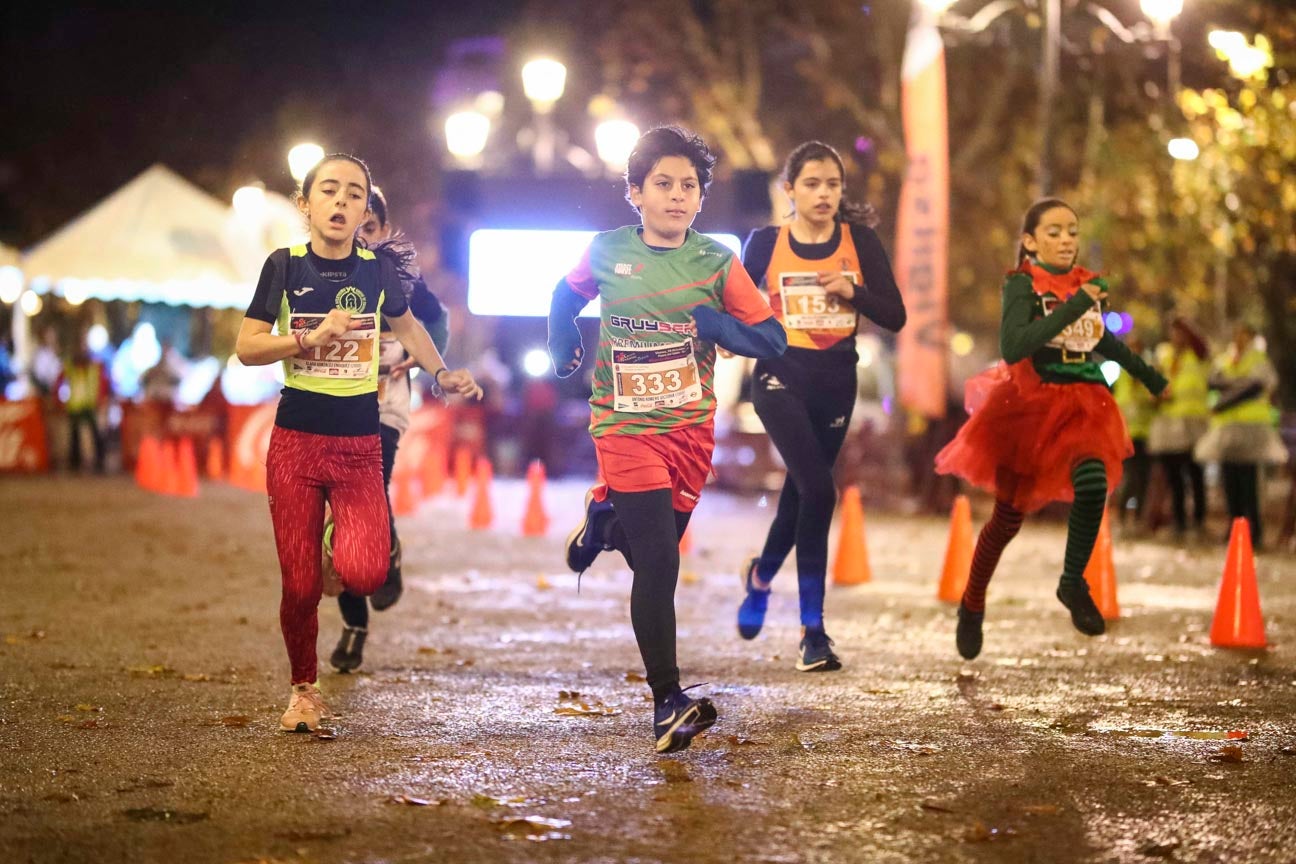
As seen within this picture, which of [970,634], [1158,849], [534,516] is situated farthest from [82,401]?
[1158,849]

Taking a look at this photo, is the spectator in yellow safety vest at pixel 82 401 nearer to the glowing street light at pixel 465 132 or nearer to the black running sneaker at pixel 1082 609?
the glowing street light at pixel 465 132

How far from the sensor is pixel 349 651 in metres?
7.36

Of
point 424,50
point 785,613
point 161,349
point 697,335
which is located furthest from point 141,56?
point 697,335

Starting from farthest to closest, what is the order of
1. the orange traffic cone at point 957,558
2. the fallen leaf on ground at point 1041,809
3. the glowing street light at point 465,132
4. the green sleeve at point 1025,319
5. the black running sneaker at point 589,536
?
the glowing street light at point 465,132
the orange traffic cone at point 957,558
the green sleeve at point 1025,319
the black running sneaker at point 589,536
the fallen leaf on ground at point 1041,809

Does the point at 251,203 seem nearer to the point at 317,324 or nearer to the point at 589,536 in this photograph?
the point at 317,324

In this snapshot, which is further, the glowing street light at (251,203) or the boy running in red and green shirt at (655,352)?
the glowing street light at (251,203)

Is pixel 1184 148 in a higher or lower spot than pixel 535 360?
higher

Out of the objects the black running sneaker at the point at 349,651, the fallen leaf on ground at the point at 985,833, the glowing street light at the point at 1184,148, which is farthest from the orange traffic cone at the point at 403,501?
the glowing street light at the point at 1184,148

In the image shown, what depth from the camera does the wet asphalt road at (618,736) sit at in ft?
14.4

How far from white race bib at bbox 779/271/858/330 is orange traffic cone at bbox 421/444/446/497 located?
14.0m

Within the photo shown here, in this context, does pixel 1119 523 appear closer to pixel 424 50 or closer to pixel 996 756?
pixel 996 756

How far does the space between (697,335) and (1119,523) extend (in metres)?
12.9

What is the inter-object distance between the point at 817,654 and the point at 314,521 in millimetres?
2423

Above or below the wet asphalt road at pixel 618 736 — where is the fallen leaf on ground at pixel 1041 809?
Result: below
